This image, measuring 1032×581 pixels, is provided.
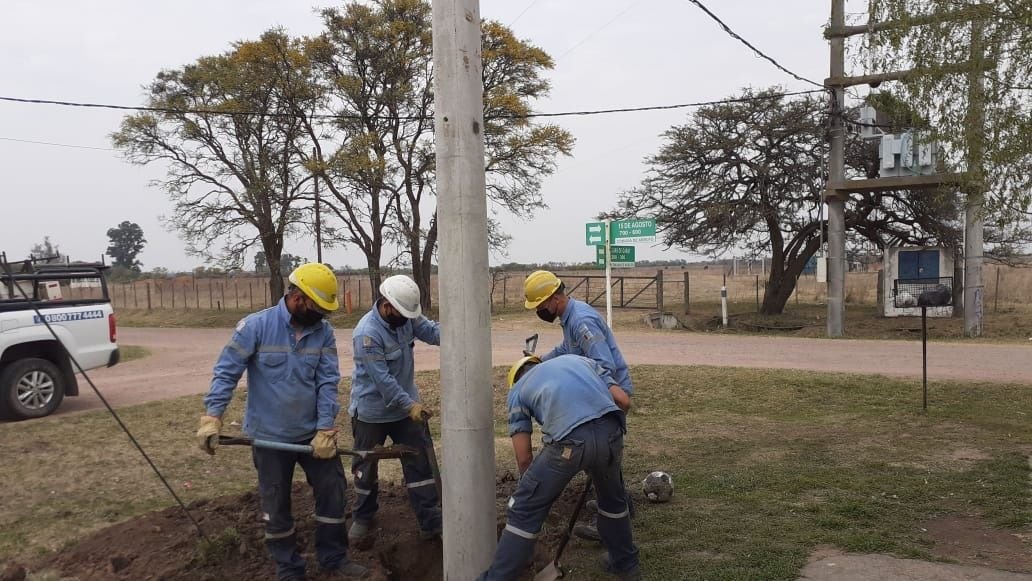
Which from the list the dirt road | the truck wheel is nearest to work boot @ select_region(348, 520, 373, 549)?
the truck wheel

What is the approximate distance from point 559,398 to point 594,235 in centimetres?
998

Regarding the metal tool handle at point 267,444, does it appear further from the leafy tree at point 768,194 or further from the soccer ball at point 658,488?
the leafy tree at point 768,194

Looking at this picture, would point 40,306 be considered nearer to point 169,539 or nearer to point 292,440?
point 169,539

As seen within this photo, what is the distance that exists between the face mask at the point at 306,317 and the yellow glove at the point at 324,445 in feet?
2.11

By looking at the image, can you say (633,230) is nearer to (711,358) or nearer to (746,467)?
(711,358)

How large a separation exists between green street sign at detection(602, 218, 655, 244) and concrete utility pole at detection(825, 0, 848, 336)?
7249 mm

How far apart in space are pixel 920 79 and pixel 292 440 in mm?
6743

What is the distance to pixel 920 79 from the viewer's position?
7473 mm

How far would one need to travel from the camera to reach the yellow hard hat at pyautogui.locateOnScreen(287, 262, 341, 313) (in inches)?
174

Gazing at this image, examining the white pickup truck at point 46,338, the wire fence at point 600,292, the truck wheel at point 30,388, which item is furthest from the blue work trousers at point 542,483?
the wire fence at point 600,292

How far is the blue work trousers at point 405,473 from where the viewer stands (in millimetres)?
5254

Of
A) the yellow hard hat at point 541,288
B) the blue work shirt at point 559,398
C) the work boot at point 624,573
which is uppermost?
the yellow hard hat at point 541,288

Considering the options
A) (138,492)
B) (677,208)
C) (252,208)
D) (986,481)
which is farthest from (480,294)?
(252,208)

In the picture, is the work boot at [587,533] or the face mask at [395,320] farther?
the face mask at [395,320]
